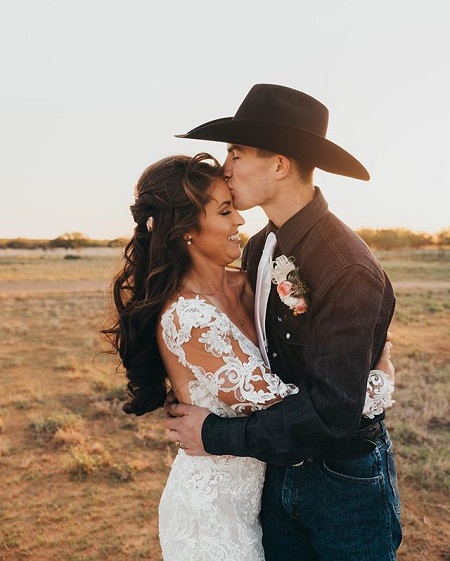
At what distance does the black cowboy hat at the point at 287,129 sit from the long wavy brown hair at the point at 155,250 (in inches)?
9.5

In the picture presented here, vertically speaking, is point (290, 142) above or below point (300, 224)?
above

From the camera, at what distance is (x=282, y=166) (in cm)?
285

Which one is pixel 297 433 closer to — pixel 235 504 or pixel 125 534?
pixel 235 504

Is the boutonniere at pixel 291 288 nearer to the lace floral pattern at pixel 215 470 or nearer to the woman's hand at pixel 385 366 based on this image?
the lace floral pattern at pixel 215 470

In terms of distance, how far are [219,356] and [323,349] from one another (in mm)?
509

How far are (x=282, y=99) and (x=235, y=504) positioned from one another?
1.96m

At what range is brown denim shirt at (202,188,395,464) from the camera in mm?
2383

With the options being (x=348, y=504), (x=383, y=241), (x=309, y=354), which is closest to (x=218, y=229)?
(x=309, y=354)

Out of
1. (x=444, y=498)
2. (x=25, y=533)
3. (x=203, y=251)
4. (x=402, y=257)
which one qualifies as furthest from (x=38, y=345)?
(x=402, y=257)

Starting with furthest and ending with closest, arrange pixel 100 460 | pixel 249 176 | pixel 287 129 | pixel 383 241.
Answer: pixel 383 241, pixel 100 460, pixel 249 176, pixel 287 129

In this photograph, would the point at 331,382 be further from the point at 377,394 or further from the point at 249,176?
the point at 249,176

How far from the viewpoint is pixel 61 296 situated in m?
26.6

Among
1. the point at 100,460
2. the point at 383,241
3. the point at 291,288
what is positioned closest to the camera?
the point at 291,288

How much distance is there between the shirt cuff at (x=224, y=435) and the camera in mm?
2586
